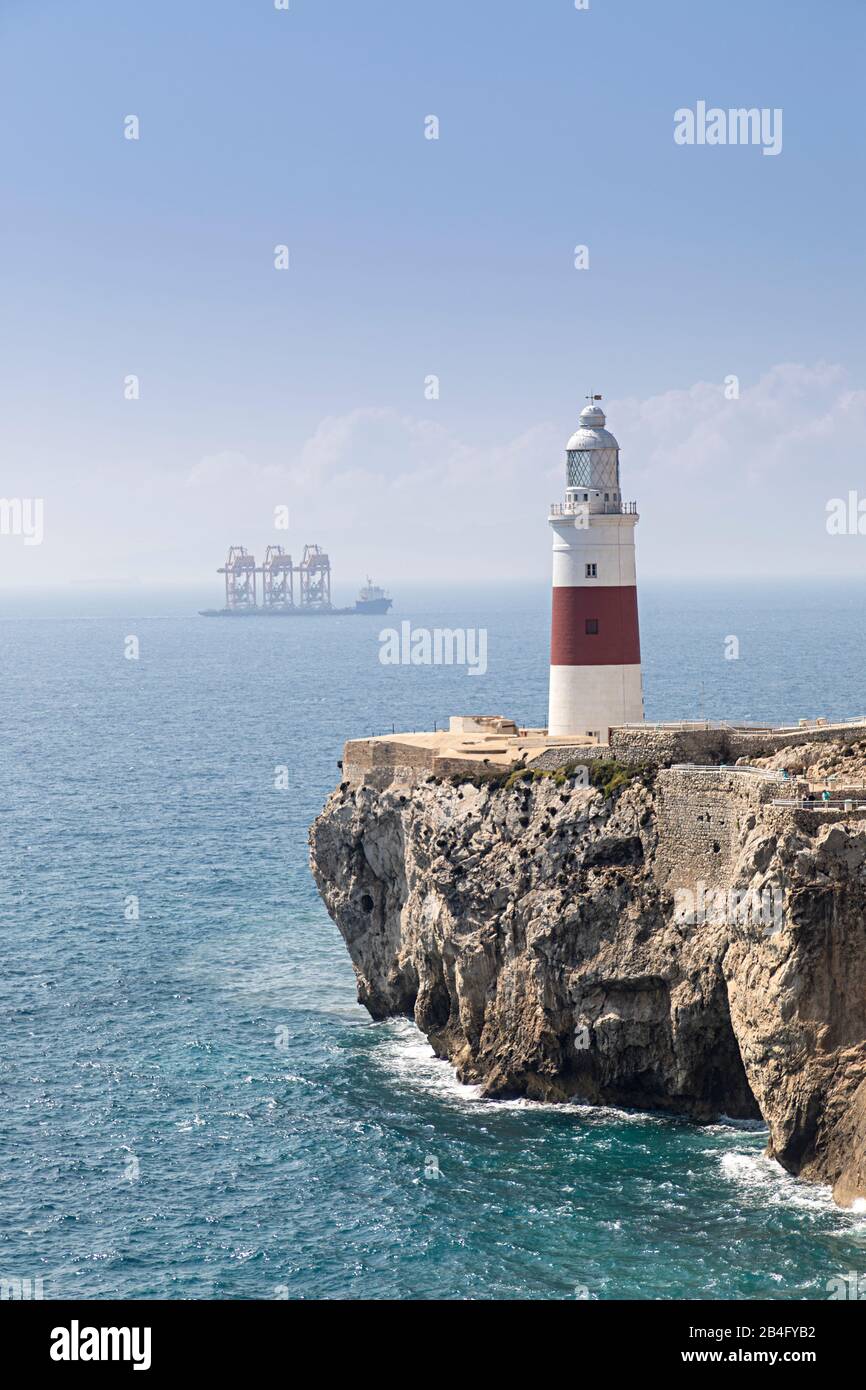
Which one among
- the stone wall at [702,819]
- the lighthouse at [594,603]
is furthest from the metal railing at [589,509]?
the stone wall at [702,819]

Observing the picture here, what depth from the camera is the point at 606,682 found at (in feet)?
211

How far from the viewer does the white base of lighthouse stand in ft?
211

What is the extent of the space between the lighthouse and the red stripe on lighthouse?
0.12 feet

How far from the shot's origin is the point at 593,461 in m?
65.1

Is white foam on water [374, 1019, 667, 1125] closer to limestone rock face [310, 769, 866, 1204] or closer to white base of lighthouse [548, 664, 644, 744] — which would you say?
limestone rock face [310, 769, 866, 1204]

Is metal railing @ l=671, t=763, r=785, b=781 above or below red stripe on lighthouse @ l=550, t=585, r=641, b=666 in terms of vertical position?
below

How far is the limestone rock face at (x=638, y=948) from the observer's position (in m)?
46.9

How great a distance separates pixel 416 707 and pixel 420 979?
10266 cm

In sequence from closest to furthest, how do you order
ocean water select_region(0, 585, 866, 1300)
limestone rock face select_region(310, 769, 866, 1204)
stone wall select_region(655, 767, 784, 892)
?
ocean water select_region(0, 585, 866, 1300)
limestone rock face select_region(310, 769, 866, 1204)
stone wall select_region(655, 767, 784, 892)

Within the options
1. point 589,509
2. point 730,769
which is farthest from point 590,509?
point 730,769

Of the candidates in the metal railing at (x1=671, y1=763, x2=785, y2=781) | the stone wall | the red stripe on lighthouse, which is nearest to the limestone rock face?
the stone wall

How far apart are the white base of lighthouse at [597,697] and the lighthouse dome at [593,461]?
6.55 meters

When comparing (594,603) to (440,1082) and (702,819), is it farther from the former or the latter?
(440,1082)
